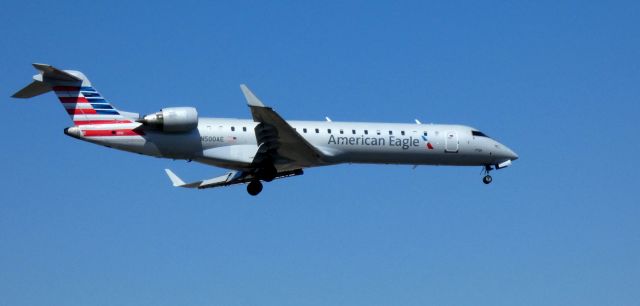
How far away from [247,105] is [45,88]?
6.80 m

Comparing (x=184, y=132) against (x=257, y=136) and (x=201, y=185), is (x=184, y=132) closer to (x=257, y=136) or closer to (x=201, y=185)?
(x=257, y=136)

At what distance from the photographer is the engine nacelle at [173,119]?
3562cm

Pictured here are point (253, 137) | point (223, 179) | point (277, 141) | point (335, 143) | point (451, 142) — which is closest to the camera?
point (277, 141)

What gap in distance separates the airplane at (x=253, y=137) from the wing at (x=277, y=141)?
3 cm

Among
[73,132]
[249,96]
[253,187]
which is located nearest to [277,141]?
[249,96]

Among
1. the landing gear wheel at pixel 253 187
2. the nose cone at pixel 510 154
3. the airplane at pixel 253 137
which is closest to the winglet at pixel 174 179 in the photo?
the airplane at pixel 253 137

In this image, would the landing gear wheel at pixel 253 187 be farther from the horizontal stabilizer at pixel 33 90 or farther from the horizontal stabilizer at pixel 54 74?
the horizontal stabilizer at pixel 33 90

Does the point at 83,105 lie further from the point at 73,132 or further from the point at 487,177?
the point at 487,177

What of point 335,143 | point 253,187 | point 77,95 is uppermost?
point 335,143

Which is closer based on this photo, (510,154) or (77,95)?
(77,95)

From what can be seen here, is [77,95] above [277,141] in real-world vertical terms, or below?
above

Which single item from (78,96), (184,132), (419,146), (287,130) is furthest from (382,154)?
(78,96)

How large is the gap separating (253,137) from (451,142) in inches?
311

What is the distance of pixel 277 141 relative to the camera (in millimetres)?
36562
